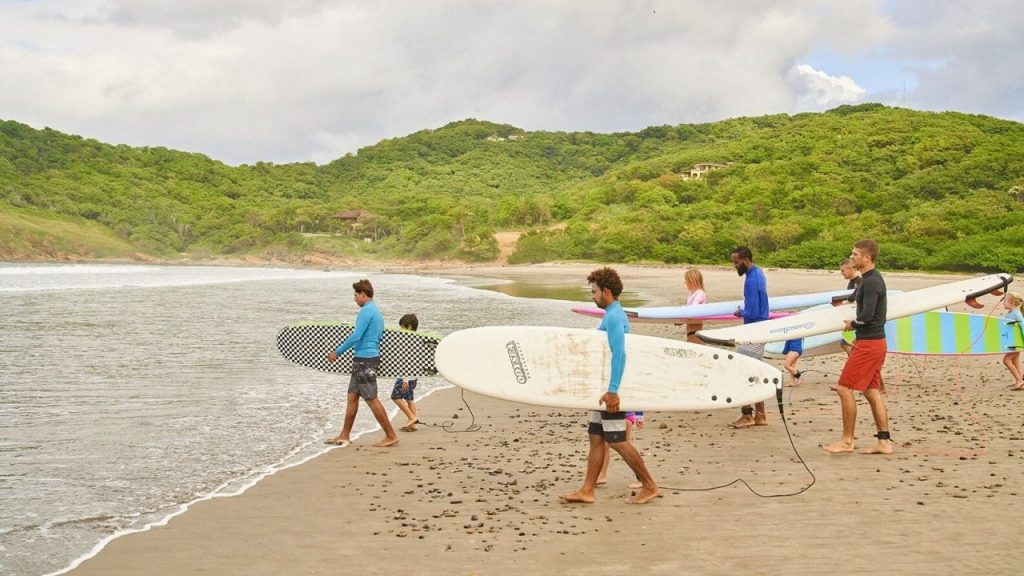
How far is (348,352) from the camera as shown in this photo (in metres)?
8.61

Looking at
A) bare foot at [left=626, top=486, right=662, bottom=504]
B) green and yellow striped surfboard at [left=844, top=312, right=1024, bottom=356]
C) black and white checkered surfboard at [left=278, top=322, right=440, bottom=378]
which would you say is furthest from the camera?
green and yellow striped surfboard at [left=844, top=312, right=1024, bottom=356]

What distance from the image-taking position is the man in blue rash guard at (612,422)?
503 cm

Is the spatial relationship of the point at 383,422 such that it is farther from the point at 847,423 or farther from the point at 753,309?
the point at 847,423

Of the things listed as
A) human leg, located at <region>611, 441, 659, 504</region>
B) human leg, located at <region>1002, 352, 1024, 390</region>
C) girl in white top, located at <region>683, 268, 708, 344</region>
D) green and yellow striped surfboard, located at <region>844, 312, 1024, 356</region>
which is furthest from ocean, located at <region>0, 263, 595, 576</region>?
human leg, located at <region>1002, 352, 1024, 390</region>

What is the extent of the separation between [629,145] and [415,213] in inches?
2265

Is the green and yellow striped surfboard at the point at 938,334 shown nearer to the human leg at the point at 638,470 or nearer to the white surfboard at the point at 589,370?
the white surfboard at the point at 589,370

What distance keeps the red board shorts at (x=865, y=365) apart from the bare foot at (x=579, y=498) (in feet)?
7.30

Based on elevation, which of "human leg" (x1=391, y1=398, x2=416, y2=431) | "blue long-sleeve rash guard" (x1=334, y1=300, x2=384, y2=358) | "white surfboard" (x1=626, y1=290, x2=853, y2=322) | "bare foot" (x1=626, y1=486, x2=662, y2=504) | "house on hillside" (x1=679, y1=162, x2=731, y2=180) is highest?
"house on hillside" (x1=679, y1=162, x2=731, y2=180)

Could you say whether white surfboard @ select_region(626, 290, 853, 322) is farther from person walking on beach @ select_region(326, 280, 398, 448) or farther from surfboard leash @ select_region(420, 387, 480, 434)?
person walking on beach @ select_region(326, 280, 398, 448)

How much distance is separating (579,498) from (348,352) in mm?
4046

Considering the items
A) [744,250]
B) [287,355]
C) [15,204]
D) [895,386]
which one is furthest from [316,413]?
[15,204]

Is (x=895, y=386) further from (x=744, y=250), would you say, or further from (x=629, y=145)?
(x=629, y=145)

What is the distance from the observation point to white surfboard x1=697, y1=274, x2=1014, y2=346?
7027 millimetres

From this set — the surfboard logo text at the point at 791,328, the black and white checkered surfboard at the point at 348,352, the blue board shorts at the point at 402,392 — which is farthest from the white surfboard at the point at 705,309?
the blue board shorts at the point at 402,392
